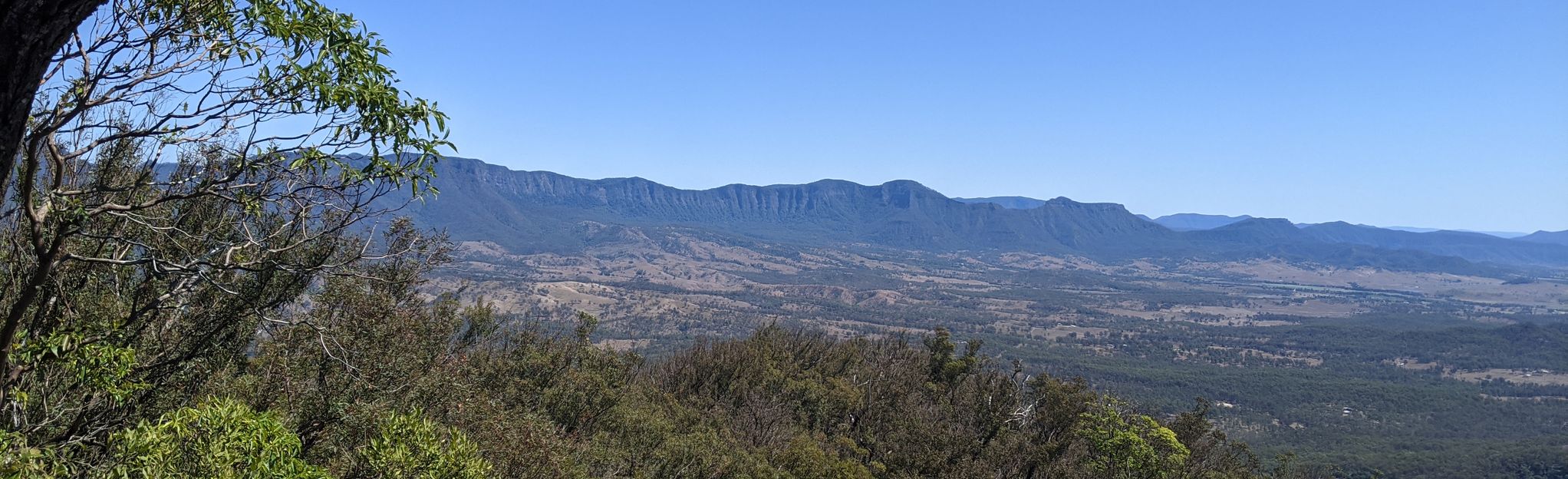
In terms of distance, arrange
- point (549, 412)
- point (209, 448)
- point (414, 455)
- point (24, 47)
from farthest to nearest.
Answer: point (549, 412) → point (414, 455) → point (209, 448) → point (24, 47)

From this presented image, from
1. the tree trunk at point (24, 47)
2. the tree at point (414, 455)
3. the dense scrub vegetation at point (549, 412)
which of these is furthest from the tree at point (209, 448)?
the tree trunk at point (24, 47)

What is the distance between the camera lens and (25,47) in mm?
3488

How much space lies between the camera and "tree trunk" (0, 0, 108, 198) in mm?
3393

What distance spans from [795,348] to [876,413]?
1682 cm

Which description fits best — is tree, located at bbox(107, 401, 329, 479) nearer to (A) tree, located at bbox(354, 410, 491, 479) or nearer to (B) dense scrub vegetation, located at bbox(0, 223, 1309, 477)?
(B) dense scrub vegetation, located at bbox(0, 223, 1309, 477)

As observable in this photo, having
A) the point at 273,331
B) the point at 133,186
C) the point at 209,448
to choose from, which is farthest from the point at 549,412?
the point at 133,186

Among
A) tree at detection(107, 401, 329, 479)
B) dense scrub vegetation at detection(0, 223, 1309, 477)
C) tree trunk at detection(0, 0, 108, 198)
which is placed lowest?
dense scrub vegetation at detection(0, 223, 1309, 477)

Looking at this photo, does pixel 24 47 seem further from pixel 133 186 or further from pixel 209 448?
pixel 209 448

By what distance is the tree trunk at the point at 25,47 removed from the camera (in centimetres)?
339

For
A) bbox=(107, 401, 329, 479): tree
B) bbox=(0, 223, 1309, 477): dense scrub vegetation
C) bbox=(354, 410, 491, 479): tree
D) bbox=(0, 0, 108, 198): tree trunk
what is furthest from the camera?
bbox=(354, 410, 491, 479): tree

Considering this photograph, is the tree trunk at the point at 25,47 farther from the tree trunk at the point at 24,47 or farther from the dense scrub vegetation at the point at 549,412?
the dense scrub vegetation at the point at 549,412

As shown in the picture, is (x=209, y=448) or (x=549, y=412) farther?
(x=549, y=412)

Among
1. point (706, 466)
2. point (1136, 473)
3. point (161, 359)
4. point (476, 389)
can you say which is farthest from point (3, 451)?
point (1136, 473)

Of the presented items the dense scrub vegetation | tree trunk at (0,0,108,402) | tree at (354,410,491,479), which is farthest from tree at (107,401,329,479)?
tree trunk at (0,0,108,402)
